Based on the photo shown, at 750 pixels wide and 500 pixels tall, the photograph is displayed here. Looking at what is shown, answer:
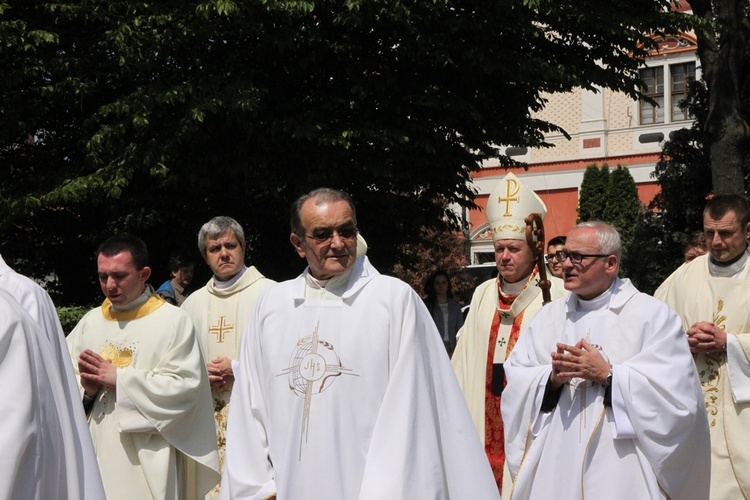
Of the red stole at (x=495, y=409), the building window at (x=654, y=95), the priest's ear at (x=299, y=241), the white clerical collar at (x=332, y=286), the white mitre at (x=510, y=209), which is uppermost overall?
the building window at (x=654, y=95)

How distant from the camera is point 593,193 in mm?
33125

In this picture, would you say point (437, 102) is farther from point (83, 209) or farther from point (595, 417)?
point (595, 417)

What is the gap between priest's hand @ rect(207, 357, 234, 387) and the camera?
7359 mm

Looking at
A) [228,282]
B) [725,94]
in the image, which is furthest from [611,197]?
[228,282]

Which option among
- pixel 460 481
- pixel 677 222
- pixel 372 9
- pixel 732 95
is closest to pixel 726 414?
pixel 460 481

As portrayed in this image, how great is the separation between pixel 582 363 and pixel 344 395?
1234 millimetres

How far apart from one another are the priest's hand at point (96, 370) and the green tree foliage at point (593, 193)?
27.7m

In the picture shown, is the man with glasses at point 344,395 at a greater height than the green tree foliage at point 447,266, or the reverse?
the green tree foliage at point 447,266

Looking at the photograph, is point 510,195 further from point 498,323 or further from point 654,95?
point 654,95

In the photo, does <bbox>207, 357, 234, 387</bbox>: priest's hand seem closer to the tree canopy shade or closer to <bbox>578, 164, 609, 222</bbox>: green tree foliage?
the tree canopy shade

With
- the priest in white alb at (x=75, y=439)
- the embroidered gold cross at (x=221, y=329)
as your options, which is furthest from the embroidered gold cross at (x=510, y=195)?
the priest in white alb at (x=75, y=439)

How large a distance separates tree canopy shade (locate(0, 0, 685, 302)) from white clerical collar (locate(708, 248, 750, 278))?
6.41 meters

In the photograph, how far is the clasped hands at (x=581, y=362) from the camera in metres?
5.07

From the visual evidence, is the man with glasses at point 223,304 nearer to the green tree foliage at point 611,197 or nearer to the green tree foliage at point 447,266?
the green tree foliage at point 447,266
